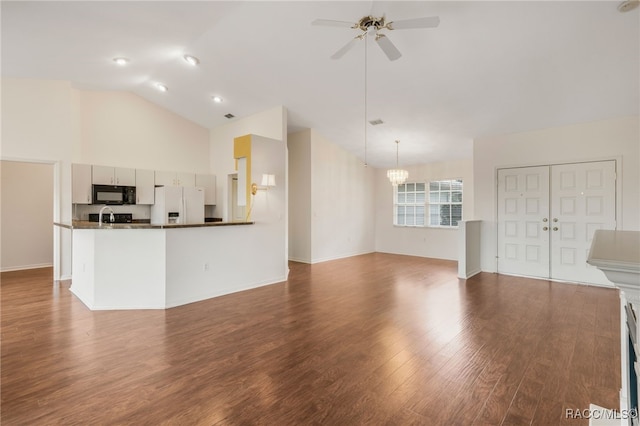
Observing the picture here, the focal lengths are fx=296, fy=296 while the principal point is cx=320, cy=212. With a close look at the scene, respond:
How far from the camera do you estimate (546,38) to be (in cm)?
343

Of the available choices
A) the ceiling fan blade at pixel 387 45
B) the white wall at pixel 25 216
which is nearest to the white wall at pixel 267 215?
the ceiling fan blade at pixel 387 45

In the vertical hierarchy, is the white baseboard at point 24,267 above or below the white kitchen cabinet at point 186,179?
below

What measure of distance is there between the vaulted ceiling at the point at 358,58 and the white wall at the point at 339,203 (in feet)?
4.85

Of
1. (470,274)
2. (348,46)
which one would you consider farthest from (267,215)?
(470,274)

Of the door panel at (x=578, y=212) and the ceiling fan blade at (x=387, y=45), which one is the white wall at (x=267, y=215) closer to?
the ceiling fan blade at (x=387, y=45)

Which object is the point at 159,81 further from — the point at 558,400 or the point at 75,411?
the point at 558,400

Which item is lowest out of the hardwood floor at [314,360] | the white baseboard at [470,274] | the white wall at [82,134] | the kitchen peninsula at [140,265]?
the hardwood floor at [314,360]

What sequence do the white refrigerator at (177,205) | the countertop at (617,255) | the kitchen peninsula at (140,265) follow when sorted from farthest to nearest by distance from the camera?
the white refrigerator at (177,205) → the kitchen peninsula at (140,265) → the countertop at (617,255)

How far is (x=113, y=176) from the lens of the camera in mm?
6188

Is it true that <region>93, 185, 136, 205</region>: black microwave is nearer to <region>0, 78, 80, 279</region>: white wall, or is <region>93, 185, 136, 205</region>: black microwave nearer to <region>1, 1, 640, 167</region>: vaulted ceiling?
<region>0, 78, 80, 279</region>: white wall

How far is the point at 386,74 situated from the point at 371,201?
5203 mm

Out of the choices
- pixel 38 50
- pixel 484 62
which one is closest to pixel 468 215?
pixel 484 62

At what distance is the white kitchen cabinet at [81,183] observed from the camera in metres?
5.72

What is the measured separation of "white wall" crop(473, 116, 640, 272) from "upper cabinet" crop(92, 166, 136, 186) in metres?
7.42
